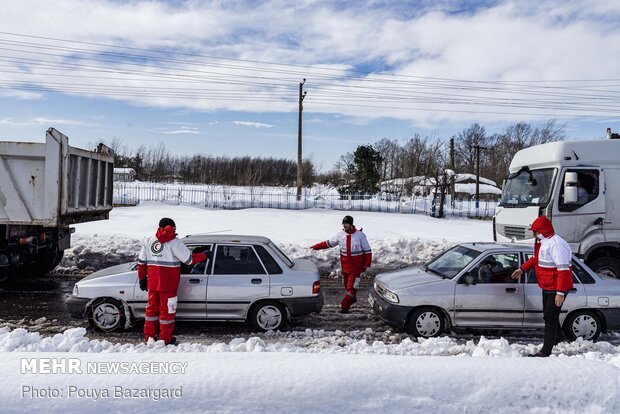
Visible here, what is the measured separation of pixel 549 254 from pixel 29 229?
8.82m

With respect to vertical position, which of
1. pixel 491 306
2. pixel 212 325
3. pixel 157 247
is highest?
pixel 157 247

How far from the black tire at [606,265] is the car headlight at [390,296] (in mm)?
4896

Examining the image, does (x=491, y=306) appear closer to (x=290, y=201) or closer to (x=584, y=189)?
(x=584, y=189)

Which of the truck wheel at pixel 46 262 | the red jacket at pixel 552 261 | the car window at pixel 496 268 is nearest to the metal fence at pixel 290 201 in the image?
the truck wheel at pixel 46 262

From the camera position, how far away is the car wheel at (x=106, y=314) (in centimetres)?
657

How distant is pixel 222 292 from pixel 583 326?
530 centimetres

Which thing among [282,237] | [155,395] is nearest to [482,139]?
[282,237]

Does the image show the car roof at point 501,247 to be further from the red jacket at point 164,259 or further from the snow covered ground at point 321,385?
the red jacket at point 164,259

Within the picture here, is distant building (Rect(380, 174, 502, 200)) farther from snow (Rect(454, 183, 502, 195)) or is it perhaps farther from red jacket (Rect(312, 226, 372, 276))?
red jacket (Rect(312, 226, 372, 276))

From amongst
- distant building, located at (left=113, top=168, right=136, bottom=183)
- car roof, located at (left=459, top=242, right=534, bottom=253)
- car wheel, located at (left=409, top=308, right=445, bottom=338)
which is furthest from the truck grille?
distant building, located at (left=113, top=168, right=136, bottom=183)

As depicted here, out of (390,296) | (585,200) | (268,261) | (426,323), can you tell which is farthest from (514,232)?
(268,261)

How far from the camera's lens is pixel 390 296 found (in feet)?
22.4

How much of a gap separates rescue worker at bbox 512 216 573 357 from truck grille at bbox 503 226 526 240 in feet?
12.2

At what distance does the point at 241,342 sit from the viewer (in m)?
5.98
